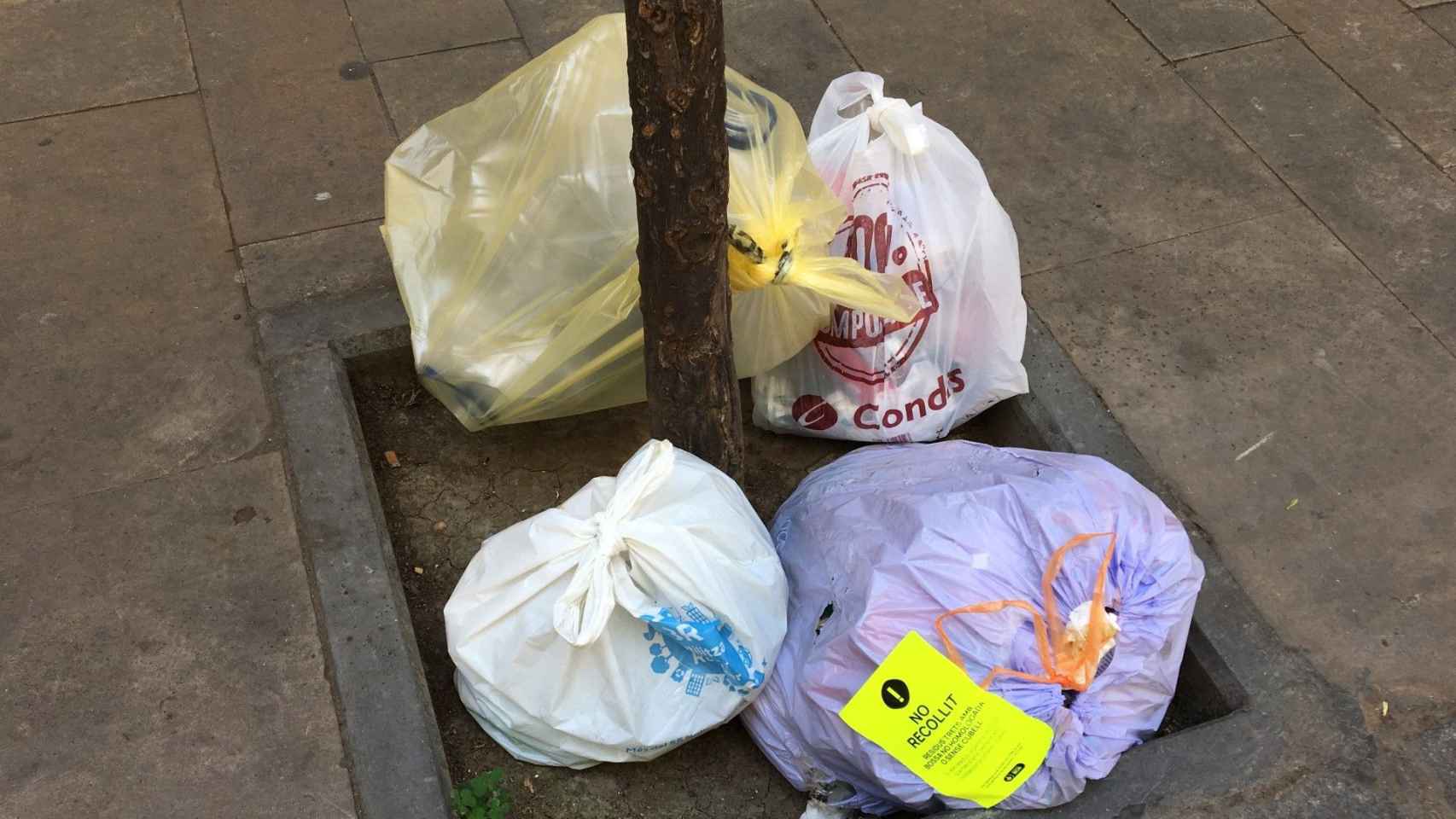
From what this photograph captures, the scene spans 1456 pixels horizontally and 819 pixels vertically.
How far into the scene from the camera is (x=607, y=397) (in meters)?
2.90

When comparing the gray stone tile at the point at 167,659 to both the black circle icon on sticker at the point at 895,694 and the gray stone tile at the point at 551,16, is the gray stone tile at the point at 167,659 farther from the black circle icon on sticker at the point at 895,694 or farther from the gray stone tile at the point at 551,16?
the gray stone tile at the point at 551,16

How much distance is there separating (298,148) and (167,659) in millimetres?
1708

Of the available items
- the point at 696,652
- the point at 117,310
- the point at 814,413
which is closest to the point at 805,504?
the point at 814,413

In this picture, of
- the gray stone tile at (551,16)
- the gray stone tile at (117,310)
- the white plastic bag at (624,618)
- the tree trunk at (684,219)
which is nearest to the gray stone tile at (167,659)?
the gray stone tile at (117,310)

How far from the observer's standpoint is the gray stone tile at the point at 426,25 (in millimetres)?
4066

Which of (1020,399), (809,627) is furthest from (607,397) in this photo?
(1020,399)

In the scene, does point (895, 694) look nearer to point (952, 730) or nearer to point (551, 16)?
point (952, 730)

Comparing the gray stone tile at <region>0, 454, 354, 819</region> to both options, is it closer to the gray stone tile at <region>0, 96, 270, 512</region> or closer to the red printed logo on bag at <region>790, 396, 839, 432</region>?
the gray stone tile at <region>0, 96, 270, 512</region>

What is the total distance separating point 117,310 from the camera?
10.5 ft

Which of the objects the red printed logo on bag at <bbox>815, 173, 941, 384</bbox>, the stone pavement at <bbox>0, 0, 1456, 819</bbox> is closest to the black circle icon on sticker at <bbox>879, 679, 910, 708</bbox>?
the stone pavement at <bbox>0, 0, 1456, 819</bbox>

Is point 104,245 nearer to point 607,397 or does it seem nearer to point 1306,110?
point 607,397

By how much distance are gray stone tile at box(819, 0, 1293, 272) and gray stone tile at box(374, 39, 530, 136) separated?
1.12 metres

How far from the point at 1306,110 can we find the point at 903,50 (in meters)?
1.26

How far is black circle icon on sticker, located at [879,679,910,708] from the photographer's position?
7.34 ft
